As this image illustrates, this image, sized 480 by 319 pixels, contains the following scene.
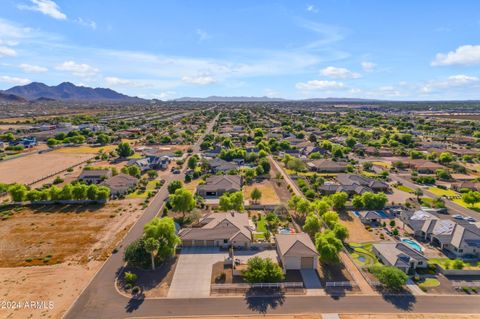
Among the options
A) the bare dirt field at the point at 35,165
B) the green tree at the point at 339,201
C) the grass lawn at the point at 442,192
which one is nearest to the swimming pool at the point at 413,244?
the green tree at the point at 339,201

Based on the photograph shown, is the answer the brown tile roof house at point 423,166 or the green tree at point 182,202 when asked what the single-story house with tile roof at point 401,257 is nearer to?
the green tree at point 182,202

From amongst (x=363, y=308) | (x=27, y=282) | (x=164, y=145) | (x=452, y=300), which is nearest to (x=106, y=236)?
(x=27, y=282)

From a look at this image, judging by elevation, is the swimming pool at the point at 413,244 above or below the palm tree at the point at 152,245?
below

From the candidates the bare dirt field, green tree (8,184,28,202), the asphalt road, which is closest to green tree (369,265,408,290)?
the asphalt road

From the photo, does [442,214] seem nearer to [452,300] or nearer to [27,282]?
[452,300]

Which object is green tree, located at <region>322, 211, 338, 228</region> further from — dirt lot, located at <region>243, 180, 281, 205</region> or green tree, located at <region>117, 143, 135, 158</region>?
green tree, located at <region>117, 143, 135, 158</region>

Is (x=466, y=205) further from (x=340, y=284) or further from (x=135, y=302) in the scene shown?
(x=135, y=302)

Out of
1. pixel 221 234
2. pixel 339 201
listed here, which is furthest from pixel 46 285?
pixel 339 201
